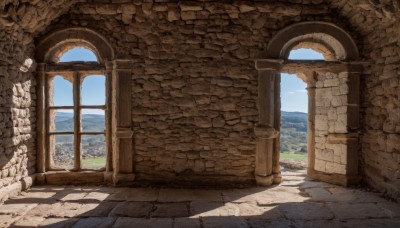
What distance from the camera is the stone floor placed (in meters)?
3.20

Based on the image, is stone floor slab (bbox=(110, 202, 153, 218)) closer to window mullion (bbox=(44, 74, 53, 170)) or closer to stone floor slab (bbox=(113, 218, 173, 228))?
stone floor slab (bbox=(113, 218, 173, 228))

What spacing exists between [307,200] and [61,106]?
14.9 feet

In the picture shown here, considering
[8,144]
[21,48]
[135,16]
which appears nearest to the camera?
[8,144]

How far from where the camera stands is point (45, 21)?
4465 millimetres

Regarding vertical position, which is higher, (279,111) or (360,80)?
(360,80)

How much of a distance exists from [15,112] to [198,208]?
10.6 ft

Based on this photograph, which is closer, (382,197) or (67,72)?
(382,197)

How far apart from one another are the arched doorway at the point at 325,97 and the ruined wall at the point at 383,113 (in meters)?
0.19

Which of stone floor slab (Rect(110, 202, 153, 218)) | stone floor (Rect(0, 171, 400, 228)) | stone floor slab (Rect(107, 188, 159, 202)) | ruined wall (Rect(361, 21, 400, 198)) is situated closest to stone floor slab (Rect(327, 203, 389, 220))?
stone floor (Rect(0, 171, 400, 228))

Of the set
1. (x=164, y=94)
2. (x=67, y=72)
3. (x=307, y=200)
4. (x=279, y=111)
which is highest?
(x=67, y=72)

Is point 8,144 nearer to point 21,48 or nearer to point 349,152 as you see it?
point 21,48

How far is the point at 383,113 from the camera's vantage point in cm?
433

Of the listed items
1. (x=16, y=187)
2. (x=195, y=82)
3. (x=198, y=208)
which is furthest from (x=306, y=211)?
(x=16, y=187)

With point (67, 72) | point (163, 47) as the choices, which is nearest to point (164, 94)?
point (163, 47)
